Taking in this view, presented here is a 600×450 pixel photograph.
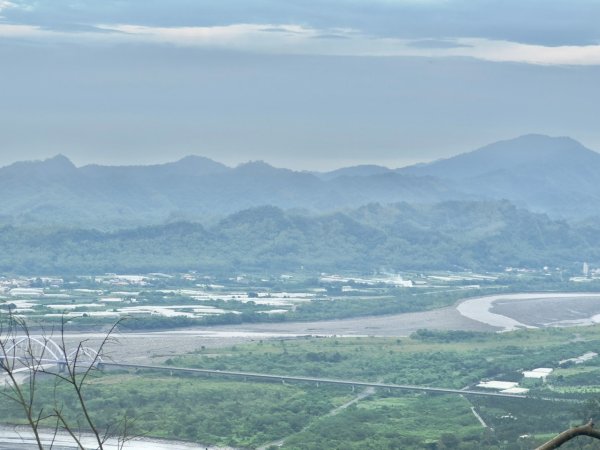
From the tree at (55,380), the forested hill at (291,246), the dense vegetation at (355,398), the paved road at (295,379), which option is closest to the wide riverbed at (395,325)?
the dense vegetation at (355,398)

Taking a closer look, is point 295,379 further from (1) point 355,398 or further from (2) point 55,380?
(2) point 55,380

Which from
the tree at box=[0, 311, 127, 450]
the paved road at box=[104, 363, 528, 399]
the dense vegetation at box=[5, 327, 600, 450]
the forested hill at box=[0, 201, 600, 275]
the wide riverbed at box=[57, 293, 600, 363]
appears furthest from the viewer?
the forested hill at box=[0, 201, 600, 275]

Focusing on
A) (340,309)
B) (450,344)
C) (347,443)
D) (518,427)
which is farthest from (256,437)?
(340,309)

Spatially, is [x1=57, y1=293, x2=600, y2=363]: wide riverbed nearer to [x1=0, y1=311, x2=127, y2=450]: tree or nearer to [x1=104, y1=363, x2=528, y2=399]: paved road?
[x1=104, y1=363, x2=528, y2=399]: paved road

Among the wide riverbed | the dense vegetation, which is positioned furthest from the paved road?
the wide riverbed

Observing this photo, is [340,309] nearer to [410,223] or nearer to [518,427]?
[518,427]

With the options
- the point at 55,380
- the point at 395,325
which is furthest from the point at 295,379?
the point at 55,380

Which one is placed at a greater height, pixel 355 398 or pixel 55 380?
pixel 55 380

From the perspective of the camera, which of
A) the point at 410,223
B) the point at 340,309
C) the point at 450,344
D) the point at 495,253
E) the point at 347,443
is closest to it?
the point at 347,443

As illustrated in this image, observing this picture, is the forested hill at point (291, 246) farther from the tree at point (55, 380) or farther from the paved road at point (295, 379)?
the paved road at point (295, 379)
